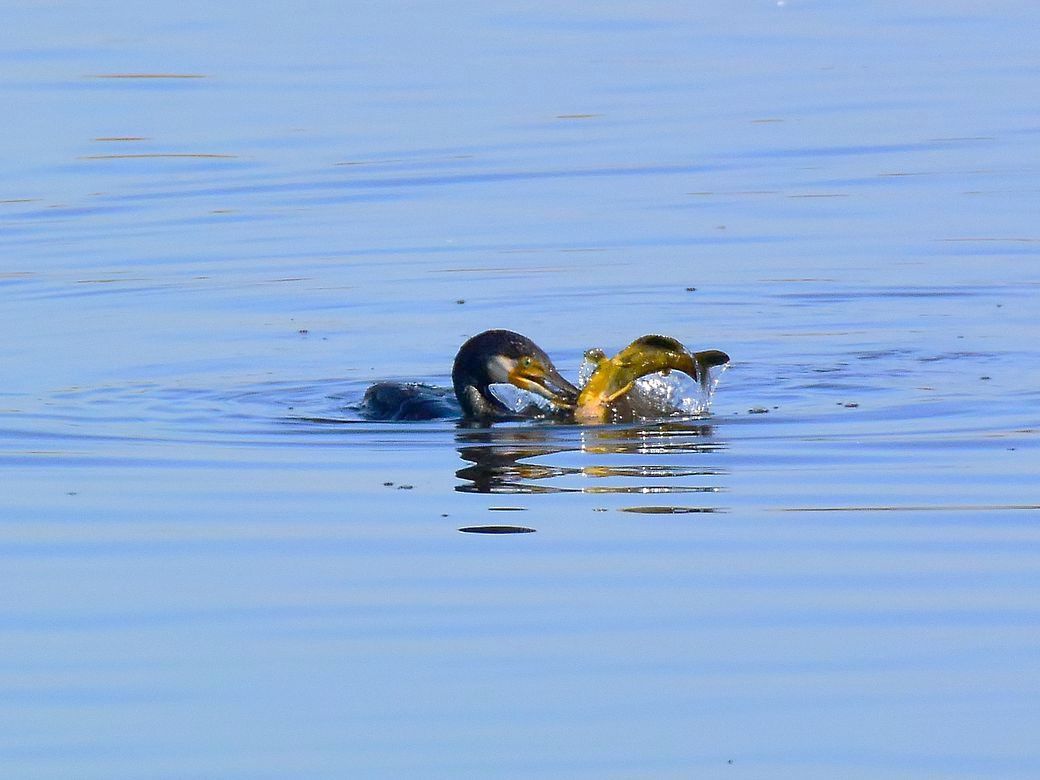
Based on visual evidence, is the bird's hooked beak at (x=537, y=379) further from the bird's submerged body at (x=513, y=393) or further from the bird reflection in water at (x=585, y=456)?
the bird reflection in water at (x=585, y=456)

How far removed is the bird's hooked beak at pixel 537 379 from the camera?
10602 mm

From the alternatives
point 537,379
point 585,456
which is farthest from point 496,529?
point 537,379

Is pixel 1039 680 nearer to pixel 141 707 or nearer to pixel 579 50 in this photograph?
pixel 141 707

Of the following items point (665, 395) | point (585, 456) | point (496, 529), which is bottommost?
point (496, 529)

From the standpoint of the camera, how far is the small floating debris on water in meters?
8.24

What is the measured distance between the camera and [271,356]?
1243 centimetres

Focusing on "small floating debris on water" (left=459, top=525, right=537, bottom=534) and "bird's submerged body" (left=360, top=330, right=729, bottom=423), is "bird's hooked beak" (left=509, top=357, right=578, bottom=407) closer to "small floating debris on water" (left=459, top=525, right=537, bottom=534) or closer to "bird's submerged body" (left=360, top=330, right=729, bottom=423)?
"bird's submerged body" (left=360, top=330, right=729, bottom=423)

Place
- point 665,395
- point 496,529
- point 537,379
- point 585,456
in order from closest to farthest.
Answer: point 496,529 → point 585,456 → point 665,395 → point 537,379

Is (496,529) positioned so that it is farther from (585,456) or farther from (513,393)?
(513,393)

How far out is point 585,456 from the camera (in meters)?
9.75

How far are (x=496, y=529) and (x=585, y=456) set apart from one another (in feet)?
5.01

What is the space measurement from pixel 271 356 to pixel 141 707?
6146 mm

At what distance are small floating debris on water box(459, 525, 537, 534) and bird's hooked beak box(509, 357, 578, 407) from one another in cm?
230

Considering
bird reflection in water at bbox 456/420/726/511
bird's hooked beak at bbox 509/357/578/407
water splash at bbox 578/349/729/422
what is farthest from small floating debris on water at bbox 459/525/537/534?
bird's hooked beak at bbox 509/357/578/407
